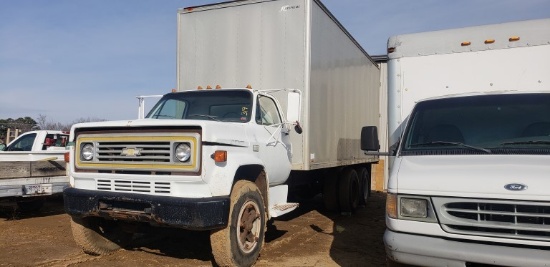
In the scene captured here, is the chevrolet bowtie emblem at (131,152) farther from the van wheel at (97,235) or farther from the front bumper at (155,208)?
the van wheel at (97,235)

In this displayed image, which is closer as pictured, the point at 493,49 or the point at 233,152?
the point at 233,152

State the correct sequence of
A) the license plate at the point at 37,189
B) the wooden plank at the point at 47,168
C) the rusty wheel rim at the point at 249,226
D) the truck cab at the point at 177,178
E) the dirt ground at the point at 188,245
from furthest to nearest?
the wooden plank at the point at 47,168 < the license plate at the point at 37,189 < the dirt ground at the point at 188,245 < the rusty wheel rim at the point at 249,226 < the truck cab at the point at 177,178

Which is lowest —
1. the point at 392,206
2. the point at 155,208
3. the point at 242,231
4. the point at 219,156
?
the point at 242,231

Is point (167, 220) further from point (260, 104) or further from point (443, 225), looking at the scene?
point (443, 225)

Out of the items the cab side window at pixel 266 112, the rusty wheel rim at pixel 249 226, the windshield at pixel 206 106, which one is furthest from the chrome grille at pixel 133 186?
the cab side window at pixel 266 112

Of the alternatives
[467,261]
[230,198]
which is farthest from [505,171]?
[230,198]

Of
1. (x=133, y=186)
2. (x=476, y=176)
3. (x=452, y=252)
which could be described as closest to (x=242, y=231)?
(x=133, y=186)

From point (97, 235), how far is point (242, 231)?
1939 mm

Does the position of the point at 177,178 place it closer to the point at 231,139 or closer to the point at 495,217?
the point at 231,139

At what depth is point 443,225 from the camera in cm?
350

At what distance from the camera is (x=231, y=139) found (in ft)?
15.4

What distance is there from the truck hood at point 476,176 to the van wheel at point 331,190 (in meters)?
4.93

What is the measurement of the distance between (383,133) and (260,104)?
33.6 feet

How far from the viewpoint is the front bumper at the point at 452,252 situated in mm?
3186
